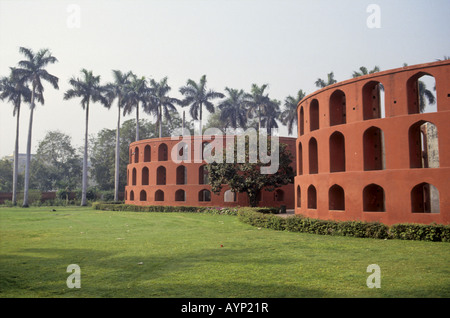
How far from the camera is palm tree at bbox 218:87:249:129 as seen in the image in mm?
49031

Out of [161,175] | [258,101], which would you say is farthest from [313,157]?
[258,101]

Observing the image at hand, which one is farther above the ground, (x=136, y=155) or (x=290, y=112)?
(x=290, y=112)

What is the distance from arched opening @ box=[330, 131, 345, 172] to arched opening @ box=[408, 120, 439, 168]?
3.57 m

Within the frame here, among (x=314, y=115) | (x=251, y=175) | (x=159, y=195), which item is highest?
(x=314, y=115)

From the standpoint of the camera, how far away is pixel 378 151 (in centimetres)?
1753

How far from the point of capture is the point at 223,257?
990 centimetres

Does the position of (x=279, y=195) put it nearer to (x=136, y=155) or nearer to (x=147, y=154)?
(x=147, y=154)

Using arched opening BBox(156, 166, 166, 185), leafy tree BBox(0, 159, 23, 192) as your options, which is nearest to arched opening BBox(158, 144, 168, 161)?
arched opening BBox(156, 166, 166, 185)

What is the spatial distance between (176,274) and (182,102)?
39.0m

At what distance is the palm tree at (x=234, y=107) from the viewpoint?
4903 cm

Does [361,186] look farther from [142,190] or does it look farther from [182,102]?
[182,102]

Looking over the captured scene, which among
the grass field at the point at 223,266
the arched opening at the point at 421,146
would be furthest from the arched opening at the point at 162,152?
the arched opening at the point at 421,146

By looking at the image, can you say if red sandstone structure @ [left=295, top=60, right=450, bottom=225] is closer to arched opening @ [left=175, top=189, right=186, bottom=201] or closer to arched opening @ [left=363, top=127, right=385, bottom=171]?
arched opening @ [left=363, top=127, right=385, bottom=171]

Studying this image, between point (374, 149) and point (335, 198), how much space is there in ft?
9.73
